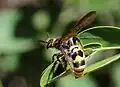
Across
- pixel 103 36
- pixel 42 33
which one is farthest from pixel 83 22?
pixel 42 33

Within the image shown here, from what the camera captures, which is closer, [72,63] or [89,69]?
[89,69]

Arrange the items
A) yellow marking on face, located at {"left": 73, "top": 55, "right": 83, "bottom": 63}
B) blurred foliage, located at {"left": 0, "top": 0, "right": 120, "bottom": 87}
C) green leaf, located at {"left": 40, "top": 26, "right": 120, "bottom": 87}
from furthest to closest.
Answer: blurred foliage, located at {"left": 0, "top": 0, "right": 120, "bottom": 87}
yellow marking on face, located at {"left": 73, "top": 55, "right": 83, "bottom": 63}
green leaf, located at {"left": 40, "top": 26, "right": 120, "bottom": 87}

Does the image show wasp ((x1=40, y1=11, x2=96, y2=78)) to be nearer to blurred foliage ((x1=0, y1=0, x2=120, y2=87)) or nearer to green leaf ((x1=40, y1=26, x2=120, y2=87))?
green leaf ((x1=40, y1=26, x2=120, y2=87))

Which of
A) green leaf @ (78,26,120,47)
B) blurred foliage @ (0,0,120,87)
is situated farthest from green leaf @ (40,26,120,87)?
blurred foliage @ (0,0,120,87)

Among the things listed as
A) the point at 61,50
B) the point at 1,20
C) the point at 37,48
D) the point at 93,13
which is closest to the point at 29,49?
the point at 37,48

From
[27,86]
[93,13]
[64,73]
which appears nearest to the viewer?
[64,73]

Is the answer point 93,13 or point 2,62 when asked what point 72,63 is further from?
point 2,62
